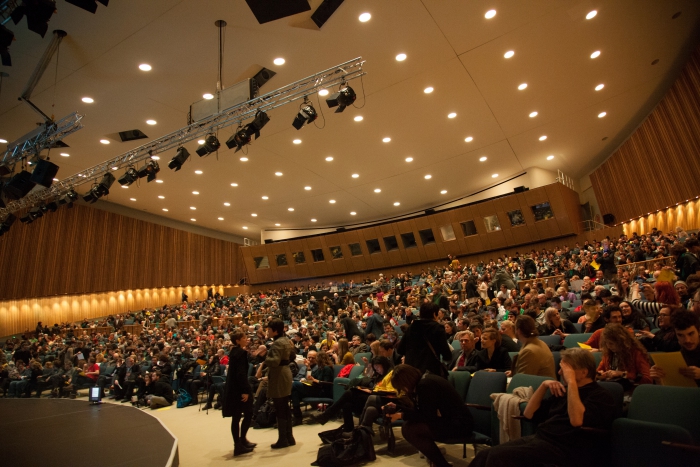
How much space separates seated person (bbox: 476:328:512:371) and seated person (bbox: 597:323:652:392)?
110 cm

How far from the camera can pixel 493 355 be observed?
12.8 feet

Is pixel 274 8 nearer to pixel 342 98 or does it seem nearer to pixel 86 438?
pixel 342 98

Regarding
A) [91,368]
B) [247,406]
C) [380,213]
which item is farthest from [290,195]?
[247,406]

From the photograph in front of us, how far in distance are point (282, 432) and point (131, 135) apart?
970cm

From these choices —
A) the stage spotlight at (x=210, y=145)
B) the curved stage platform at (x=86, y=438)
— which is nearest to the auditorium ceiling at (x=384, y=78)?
the stage spotlight at (x=210, y=145)

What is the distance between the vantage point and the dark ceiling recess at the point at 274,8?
6211mm

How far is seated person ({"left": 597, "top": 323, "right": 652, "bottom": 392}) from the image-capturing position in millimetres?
2672

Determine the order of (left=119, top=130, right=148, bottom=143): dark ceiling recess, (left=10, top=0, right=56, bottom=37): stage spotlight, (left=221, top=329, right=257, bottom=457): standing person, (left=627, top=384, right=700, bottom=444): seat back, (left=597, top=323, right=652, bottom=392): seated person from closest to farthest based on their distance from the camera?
(left=627, top=384, right=700, bottom=444): seat back, (left=597, top=323, right=652, bottom=392): seated person, (left=221, top=329, right=257, bottom=457): standing person, (left=10, top=0, right=56, bottom=37): stage spotlight, (left=119, top=130, right=148, bottom=143): dark ceiling recess

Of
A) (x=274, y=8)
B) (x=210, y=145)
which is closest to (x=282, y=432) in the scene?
(x=210, y=145)

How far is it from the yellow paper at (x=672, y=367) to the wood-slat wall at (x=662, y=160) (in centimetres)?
1056

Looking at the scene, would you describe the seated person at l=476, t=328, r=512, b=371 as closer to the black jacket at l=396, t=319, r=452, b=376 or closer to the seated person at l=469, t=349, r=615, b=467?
the black jacket at l=396, t=319, r=452, b=376

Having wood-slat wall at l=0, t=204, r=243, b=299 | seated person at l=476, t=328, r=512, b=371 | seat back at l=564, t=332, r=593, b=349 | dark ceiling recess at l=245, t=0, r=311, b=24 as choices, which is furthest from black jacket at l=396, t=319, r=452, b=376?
wood-slat wall at l=0, t=204, r=243, b=299

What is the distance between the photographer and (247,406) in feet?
14.5

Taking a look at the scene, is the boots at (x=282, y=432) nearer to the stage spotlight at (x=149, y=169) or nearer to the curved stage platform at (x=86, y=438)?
the curved stage platform at (x=86, y=438)
